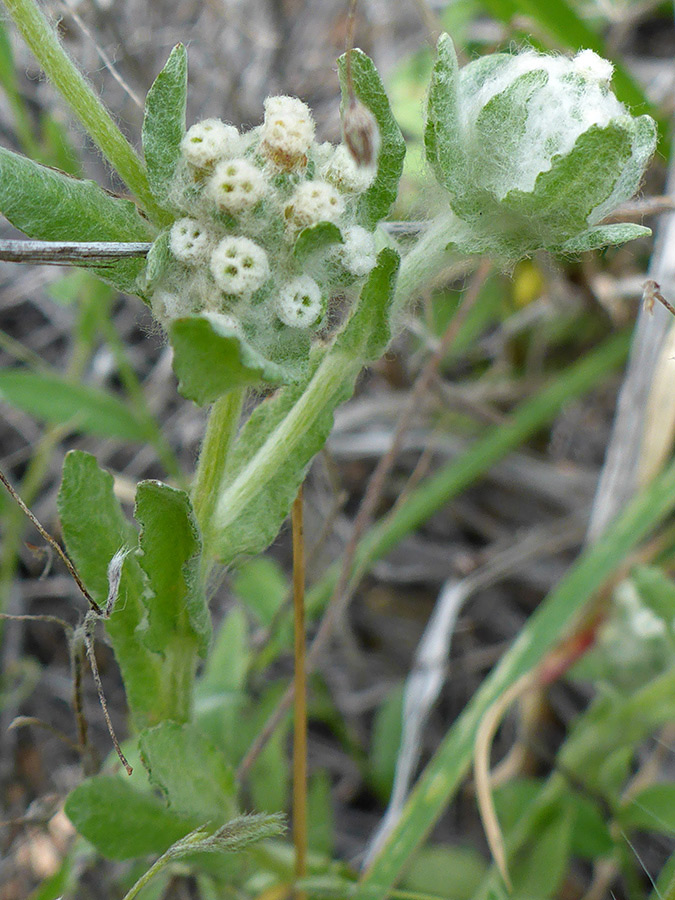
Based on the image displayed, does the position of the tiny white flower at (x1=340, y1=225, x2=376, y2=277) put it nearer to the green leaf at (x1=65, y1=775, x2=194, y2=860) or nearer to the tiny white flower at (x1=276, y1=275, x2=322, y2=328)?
the tiny white flower at (x1=276, y1=275, x2=322, y2=328)

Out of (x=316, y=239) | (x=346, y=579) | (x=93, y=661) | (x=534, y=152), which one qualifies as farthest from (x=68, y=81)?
(x=346, y=579)

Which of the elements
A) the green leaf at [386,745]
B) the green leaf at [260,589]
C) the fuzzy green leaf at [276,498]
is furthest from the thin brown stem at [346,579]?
the fuzzy green leaf at [276,498]

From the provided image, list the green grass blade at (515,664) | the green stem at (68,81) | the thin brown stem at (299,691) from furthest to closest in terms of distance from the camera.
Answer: the green grass blade at (515,664) → the thin brown stem at (299,691) → the green stem at (68,81)

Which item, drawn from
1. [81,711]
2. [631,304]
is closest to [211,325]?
[81,711]

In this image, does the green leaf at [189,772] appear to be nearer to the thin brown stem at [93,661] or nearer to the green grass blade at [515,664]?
the thin brown stem at [93,661]

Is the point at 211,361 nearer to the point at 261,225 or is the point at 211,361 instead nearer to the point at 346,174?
the point at 261,225

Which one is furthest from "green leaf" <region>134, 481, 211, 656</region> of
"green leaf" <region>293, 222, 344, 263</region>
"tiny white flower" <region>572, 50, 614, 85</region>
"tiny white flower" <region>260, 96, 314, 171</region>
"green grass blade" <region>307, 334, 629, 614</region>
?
"green grass blade" <region>307, 334, 629, 614</region>
